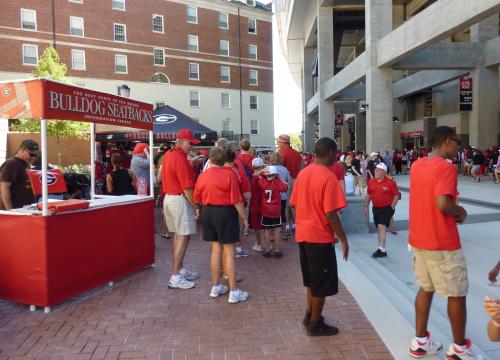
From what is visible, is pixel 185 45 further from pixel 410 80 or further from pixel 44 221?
pixel 44 221

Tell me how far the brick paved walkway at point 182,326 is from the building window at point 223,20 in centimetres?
4779

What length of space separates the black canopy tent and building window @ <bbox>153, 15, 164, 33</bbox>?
113 feet

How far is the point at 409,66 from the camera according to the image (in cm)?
2344

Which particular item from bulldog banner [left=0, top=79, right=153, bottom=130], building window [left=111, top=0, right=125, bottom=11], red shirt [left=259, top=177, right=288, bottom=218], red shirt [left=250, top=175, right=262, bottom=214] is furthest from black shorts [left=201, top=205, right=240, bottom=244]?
building window [left=111, top=0, right=125, bottom=11]

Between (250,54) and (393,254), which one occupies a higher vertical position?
(250,54)

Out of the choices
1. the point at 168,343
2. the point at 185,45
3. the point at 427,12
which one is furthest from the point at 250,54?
the point at 168,343

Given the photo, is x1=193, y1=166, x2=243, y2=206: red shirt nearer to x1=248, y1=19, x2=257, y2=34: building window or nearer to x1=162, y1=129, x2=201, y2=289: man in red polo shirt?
x1=162, y1=129, x2=201, y2=289: man in red polo shirt

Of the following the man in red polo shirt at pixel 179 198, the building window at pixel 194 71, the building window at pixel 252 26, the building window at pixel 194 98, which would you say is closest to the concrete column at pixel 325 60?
the building window at pixel 194 98

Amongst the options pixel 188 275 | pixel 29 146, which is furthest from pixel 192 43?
pixel 188 275

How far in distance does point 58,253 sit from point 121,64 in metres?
42.0

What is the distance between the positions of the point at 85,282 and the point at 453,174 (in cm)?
419

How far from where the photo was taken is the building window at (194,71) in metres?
47.8

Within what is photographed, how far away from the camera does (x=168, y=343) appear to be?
159 inches

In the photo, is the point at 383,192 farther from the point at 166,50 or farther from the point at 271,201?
the point at 166,50
